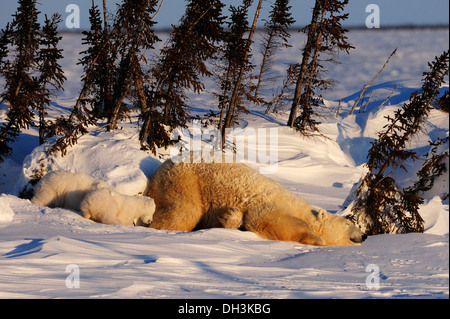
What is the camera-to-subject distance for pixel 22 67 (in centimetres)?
1055

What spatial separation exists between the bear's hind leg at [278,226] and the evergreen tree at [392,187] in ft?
6.60

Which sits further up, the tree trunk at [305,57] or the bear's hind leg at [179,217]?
the tree trunk at [305,57]

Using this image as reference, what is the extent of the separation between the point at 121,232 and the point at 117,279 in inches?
91.2

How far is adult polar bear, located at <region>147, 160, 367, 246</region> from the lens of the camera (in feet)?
21.8

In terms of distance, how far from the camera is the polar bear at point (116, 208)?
256 inches

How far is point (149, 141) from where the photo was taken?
8555 mm

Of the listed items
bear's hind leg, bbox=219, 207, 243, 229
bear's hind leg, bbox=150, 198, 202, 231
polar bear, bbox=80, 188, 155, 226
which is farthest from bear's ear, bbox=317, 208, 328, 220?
polar bear, bbox=80, 188, 155, 226

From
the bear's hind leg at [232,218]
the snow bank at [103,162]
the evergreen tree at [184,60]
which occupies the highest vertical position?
the evergreen tree at [184,60]

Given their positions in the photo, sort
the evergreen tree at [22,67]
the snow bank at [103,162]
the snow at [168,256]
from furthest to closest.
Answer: the evergreen tree at [22,67] → the snow bank at [103,162] → the snow at [168,256]

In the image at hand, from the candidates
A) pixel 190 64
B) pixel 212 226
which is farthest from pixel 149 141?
pixel 212 226

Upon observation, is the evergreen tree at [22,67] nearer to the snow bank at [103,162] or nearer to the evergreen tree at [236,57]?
the snow bank at [103,162]

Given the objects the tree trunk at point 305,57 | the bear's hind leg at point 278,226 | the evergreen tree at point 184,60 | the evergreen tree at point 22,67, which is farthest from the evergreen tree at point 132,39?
the tree trunk at point 305,57

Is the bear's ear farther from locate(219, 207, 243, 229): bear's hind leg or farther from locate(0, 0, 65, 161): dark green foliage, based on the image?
locate(0, 0, 65, 161): dark green foliage
